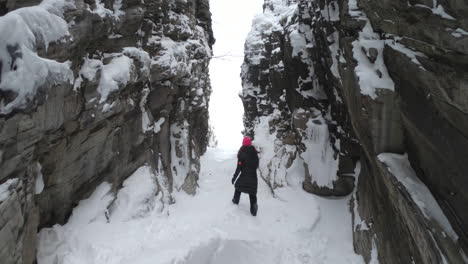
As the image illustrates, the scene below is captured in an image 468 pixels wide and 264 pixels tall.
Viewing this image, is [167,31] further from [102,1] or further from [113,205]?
[113,205]

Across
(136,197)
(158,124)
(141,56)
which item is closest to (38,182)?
(136,197)

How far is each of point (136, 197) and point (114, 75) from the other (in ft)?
9.46

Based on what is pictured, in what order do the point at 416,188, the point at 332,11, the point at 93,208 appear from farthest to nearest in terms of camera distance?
the point at 332,11 → the point at 93,208 → the point at 416,188

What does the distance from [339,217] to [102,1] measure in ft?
24.8

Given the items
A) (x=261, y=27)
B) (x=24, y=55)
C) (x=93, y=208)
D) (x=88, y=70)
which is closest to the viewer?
(x=24, y=55)

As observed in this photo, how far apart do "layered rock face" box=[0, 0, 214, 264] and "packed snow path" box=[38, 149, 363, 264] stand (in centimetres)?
44

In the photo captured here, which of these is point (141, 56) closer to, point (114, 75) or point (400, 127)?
point (114, 75)

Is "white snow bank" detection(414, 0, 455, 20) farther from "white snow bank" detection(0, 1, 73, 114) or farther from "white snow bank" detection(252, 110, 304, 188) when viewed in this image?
"white snow bank" detection(252, 110, 304, 188)

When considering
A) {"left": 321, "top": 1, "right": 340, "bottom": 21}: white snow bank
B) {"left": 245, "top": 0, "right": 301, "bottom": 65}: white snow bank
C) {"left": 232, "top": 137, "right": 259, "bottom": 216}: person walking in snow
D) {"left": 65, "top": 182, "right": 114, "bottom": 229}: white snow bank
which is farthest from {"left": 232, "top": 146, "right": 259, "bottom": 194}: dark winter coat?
{"left": 245, "top": 0, "right": 301, "bottom": 65}: white snow bank

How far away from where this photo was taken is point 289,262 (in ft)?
19.0

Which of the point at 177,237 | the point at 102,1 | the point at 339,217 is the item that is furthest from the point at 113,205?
the point at 339,217

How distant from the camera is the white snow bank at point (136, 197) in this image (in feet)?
21.7

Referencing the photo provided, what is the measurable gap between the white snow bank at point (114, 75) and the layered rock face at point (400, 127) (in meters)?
4.86

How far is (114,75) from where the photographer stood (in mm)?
6586
